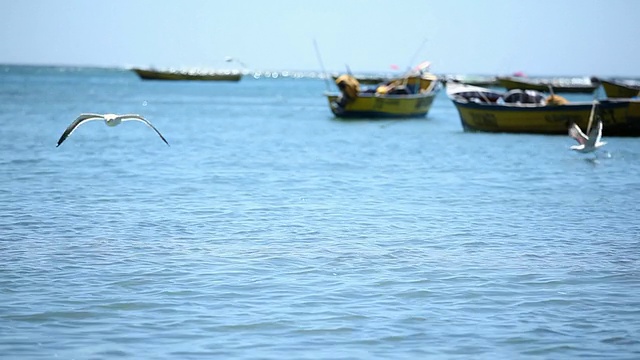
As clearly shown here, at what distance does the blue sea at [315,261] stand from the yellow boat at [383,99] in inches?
816

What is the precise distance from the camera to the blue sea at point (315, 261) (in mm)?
8516

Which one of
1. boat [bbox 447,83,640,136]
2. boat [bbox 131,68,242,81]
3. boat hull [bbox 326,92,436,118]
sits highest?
boat [bbox 447,83,640,136]

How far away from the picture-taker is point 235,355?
802 cm

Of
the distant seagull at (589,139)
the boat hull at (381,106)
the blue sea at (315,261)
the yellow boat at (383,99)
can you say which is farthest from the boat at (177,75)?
the blue sea at (315,261)

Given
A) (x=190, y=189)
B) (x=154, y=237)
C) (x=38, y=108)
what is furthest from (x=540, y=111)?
(x=38, y=108)

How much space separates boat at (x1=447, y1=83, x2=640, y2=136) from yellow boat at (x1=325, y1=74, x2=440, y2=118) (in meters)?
8.26

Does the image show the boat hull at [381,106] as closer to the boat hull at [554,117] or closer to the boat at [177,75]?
the boat hull at [554,117]

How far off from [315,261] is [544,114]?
23.7 meters

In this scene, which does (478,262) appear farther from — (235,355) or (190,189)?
(190,189)

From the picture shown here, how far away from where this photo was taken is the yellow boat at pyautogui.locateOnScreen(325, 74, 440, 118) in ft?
149

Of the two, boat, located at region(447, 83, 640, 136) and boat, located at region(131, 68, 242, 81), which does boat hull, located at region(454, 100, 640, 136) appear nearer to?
boat, located at region(447, 83, 640, 136)

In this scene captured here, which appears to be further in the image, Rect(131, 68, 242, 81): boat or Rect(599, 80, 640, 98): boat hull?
Rect(131, 68, 242, 81): boat

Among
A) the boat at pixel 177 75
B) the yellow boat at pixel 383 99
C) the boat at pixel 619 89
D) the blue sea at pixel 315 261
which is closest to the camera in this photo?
the blue sea at pixel 315 261

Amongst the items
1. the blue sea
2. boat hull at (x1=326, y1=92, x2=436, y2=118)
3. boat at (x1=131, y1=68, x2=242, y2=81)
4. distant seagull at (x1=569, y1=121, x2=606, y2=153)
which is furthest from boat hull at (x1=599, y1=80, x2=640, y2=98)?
boat at (x1=131, y1=68, x2=242, y2=81)
